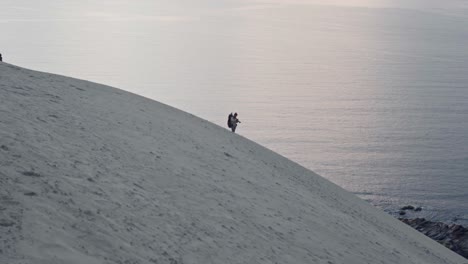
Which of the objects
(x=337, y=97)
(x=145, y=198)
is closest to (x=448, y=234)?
(x=145, y=198)

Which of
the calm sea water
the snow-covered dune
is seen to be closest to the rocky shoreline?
the calm sea water

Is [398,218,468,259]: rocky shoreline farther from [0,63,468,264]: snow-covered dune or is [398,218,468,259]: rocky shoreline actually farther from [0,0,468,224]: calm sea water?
[0,63,468,264]: snow-covered dune

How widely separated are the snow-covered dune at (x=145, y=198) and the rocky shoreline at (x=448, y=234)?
1270cm

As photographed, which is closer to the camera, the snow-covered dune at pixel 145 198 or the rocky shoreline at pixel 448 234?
the snow-covered dune at pixel 145 198

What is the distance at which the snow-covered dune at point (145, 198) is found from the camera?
10.0 meters

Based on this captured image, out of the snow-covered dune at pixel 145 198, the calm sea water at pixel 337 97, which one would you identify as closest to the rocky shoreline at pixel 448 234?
the calm sea water at pixel 337 97

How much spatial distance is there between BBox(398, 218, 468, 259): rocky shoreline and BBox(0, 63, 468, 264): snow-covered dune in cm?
1270

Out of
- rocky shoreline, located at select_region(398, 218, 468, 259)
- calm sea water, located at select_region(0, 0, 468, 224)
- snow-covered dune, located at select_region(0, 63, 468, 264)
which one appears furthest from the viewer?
calm sea water, located at select_region(0, 0, 468, 224)

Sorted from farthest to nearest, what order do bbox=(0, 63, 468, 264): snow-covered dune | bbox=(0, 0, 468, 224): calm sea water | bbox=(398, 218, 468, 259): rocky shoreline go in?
bbox=(0, 0, 468, 224): calm sea water, bbox=(398, 218, 468, 259): rocky shoreline, bbox=(0, 63, 468, 264): snow-covered dune

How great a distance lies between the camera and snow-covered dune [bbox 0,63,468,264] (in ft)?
32.9

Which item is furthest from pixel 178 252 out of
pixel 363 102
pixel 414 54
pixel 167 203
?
pixel 414 54

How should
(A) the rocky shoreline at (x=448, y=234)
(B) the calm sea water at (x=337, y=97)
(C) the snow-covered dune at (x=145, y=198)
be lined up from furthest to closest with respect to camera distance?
(B) the calm sea water at (x=337, y=97) → (A) the rocky shoreline at (x=448, y=234) → (C) the snow-covered dune at (x=145, y=198)

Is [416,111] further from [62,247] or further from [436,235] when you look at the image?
[62,247]

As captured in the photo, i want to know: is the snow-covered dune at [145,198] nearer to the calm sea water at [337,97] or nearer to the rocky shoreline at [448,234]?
the rocky shoreline at [448,234]
